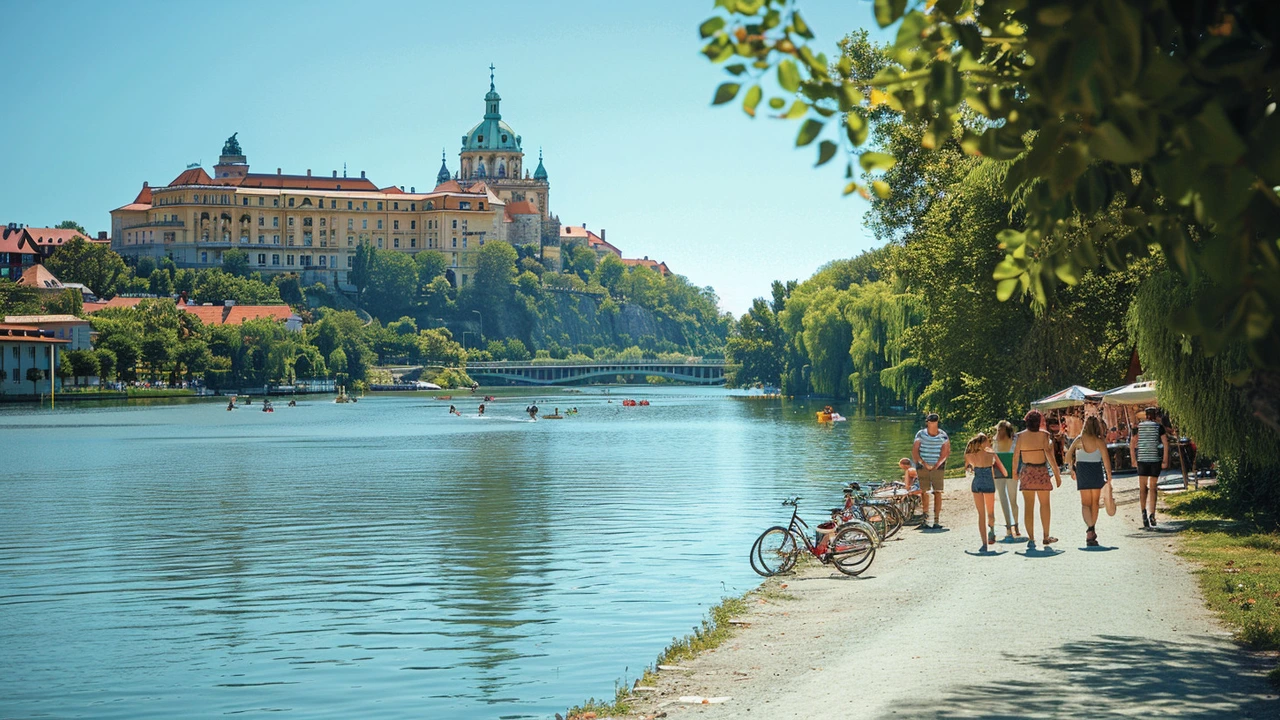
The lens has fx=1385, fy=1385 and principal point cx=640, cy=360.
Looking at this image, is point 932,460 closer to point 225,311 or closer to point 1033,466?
point 1033,466

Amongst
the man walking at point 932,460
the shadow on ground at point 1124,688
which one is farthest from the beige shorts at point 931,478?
the shadow on ground at point 1124,688

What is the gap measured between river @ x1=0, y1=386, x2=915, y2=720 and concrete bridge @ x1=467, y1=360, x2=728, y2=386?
129 m

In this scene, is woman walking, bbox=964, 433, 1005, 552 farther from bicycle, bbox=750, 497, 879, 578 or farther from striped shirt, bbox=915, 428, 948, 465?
striped shirt, bbox=915, 428, 948, 465

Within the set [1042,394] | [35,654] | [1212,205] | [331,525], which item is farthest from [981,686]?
[1042,394]

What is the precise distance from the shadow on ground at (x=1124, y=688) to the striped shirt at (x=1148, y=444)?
28.3 feet

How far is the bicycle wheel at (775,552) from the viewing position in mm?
19500

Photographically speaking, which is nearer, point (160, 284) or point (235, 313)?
point (235, 313)

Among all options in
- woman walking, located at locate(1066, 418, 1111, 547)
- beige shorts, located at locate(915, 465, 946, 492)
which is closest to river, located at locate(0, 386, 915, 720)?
beige shorts, located at locate(915, 465, 946, 492)

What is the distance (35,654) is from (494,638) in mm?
5389

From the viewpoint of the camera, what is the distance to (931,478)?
75.5 feet

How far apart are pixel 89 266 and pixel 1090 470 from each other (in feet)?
611

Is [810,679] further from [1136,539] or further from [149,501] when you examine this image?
[149,501]

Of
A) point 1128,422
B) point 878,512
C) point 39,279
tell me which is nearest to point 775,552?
point 878,512

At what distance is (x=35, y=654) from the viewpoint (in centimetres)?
1634
